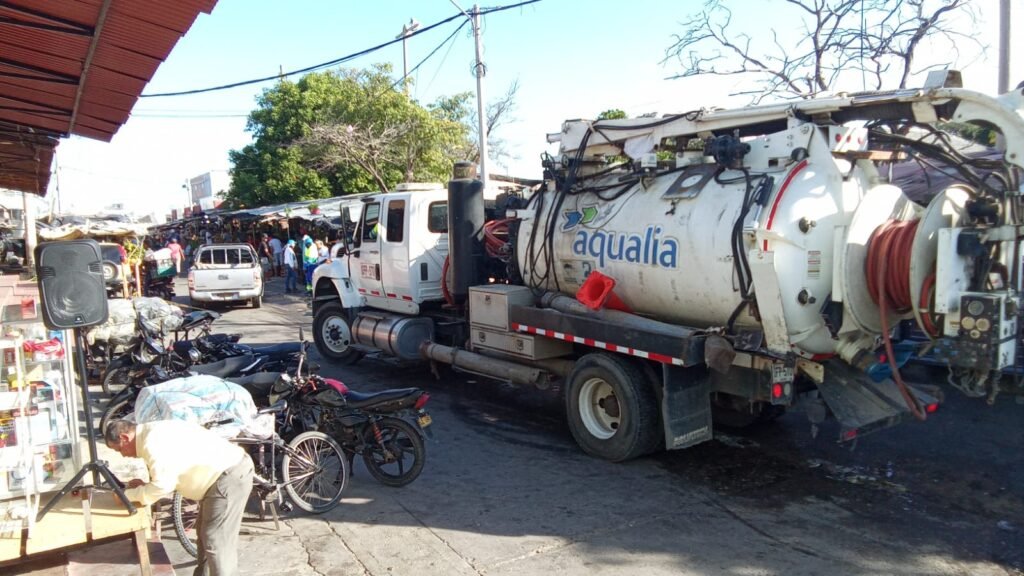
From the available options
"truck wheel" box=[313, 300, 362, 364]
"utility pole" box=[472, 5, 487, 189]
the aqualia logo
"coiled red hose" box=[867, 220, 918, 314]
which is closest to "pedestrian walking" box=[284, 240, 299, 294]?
"utility pole" box=[472, 5, 487, 189]

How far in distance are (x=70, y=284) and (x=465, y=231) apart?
5496 millimetres

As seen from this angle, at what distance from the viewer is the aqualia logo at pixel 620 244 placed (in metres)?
6.46

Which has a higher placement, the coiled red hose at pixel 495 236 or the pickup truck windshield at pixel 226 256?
the coiled red hose at pixel 495 236

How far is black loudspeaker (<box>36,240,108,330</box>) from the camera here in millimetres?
3631

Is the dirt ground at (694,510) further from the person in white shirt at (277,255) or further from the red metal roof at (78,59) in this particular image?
the person in white shirt at (277,255)

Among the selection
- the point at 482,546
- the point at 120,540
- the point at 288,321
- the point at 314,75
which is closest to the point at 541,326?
the point at 482,546

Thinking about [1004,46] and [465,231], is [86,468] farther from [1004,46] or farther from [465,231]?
[1004,46]

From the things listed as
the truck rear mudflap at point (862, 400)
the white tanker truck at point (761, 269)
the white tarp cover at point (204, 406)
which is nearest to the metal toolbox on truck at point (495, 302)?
the white tanker truck at point (761, 269)

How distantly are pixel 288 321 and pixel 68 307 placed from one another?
13.4 meters

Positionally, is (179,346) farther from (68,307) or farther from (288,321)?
(288,321)

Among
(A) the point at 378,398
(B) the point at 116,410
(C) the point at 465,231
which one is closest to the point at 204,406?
(A) the point at 378,398

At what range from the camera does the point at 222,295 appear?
18.3m

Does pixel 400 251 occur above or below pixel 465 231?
below

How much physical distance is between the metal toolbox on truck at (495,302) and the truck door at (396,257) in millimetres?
1595
